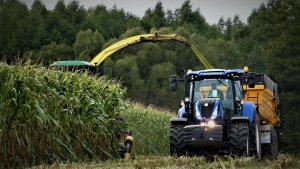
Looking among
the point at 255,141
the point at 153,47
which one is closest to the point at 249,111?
the point at 255,141

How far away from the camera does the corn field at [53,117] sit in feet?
33.7

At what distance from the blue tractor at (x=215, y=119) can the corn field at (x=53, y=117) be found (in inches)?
57.1

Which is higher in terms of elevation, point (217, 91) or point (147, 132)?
point (217, 91)

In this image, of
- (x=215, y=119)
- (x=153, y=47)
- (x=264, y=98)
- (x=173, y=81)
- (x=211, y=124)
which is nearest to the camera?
(x=211, y=124)

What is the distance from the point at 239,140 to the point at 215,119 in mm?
628

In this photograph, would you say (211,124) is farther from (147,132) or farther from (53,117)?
(147,132)

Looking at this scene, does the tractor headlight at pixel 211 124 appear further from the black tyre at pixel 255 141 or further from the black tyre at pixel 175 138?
the black tyre at pixel 255 141

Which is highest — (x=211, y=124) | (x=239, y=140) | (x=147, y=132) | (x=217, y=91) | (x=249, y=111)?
(x=217, y=91)

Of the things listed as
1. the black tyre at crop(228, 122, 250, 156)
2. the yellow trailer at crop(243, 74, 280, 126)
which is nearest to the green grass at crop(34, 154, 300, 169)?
the black tyre at crop(228, 122, 250, 156)

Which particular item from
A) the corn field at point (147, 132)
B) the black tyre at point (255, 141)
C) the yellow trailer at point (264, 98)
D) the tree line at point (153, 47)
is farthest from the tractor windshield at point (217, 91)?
the tree line at point (153, 47)

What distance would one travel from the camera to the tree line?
41.7 meters

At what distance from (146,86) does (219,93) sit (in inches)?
1495

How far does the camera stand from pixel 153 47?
5594 cm

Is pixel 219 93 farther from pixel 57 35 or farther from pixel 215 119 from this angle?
pixel 57 35
